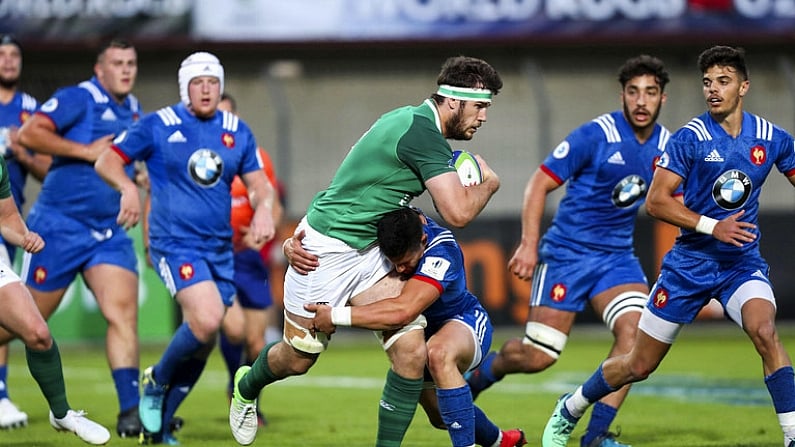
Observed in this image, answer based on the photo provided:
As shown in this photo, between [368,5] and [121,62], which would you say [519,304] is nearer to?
[368,5]

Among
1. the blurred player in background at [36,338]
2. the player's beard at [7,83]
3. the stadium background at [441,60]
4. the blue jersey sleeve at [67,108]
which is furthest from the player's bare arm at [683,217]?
the stadium background at [441,60]

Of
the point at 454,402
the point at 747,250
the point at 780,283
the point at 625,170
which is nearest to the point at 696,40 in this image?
the point at 780,283

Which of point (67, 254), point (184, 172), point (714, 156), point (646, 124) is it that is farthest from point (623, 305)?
point (67, 254)

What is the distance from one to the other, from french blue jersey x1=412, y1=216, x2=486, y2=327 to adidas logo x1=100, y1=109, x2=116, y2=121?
3.48 meters

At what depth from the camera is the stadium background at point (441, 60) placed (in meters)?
17.7

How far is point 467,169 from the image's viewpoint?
21.4ft

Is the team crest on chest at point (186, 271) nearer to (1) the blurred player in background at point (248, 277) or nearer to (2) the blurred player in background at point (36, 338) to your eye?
(2) the blurred player in background at point (36, 338)

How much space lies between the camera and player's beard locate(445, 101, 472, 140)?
6453mm

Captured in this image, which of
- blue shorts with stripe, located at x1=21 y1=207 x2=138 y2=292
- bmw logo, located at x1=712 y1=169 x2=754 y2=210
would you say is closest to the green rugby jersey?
bmw logo, located at x1=712 y1=169 x2=754 y2=210

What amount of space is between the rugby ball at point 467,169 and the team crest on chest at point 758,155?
1.60 m

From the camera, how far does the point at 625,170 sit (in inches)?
329

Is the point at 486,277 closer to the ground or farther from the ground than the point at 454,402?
closer to the ground

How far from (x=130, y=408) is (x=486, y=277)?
8980 mm

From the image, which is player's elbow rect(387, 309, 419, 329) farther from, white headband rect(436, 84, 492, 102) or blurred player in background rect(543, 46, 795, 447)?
blurred player in background rect(543, 46, 795, 447)
